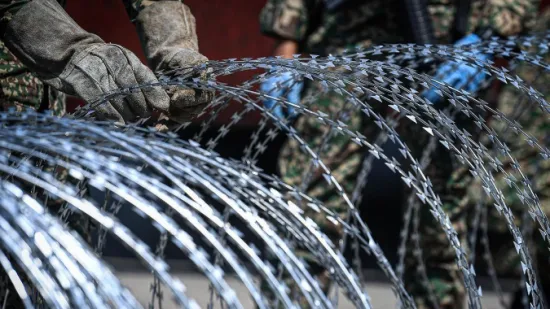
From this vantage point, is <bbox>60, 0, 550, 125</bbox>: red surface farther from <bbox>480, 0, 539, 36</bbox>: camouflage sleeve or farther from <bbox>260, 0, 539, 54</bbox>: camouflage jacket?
<bbox>260, 0, 539, 54</bbox>: camouflage jacket

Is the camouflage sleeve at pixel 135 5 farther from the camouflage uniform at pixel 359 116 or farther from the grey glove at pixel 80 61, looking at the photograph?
the camouflage uniform at pixel 359 116

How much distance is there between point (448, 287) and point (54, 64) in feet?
7.41

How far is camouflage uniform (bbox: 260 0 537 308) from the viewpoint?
3371 millimetres

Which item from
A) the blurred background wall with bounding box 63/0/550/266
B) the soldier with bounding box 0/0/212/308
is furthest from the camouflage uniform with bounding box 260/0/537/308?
the soldier with bounding box 0/0/212/308

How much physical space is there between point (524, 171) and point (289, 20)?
4.57 feet

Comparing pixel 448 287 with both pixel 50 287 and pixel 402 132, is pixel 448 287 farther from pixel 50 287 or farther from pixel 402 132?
pixel 50 287

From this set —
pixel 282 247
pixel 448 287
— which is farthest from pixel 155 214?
pixel 448 287

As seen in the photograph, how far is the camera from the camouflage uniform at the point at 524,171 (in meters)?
3.66

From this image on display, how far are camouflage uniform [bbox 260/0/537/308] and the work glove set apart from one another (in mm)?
1399

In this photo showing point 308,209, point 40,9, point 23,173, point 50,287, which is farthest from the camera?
point 308,209

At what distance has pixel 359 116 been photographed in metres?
3.47

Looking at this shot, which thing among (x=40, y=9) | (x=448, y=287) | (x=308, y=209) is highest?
(x=40, y=9)

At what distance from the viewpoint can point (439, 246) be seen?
3.54 metres

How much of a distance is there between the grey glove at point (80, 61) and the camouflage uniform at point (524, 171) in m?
1.79
